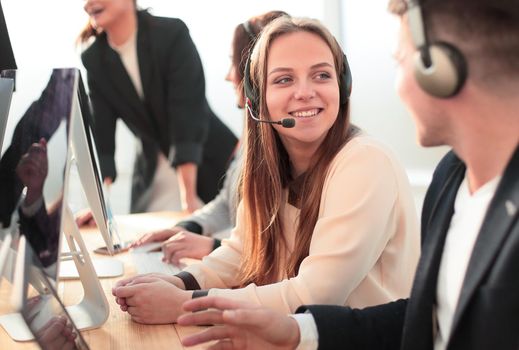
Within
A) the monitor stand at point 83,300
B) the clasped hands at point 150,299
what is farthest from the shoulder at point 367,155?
the monitor stand at point 83,300

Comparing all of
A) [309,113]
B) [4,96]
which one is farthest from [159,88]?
[4,96]

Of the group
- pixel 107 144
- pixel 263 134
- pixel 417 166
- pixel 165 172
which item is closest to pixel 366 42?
pixel 417 166

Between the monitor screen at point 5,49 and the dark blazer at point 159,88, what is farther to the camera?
the dark blazer at point 159,88

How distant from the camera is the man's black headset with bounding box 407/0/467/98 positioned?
721 mm

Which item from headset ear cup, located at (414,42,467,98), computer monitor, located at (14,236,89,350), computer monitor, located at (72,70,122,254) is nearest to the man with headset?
headset ear cup, located at (414,42,467,98)

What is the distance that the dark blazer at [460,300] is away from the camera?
2.37ft

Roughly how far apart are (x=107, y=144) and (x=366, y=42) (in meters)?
2.01

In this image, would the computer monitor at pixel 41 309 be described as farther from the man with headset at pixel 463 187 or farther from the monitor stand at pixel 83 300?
the monitor stand at pixel 83 300

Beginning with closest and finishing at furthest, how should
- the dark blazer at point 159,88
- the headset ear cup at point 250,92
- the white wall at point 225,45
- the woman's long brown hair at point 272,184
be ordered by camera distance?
1. the woman's long brown hair at point 272,184
2. the headset ear cup at point 250,92
3. the dark blazer at point 159,88
4. the white wall at point 225,45

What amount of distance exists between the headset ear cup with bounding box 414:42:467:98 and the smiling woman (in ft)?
1.44

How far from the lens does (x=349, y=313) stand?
98cm

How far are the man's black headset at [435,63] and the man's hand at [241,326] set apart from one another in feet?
1.13

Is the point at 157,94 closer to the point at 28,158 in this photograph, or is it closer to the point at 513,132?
the point at 28,158

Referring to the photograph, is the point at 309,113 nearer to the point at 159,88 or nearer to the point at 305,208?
the point at 305,208
